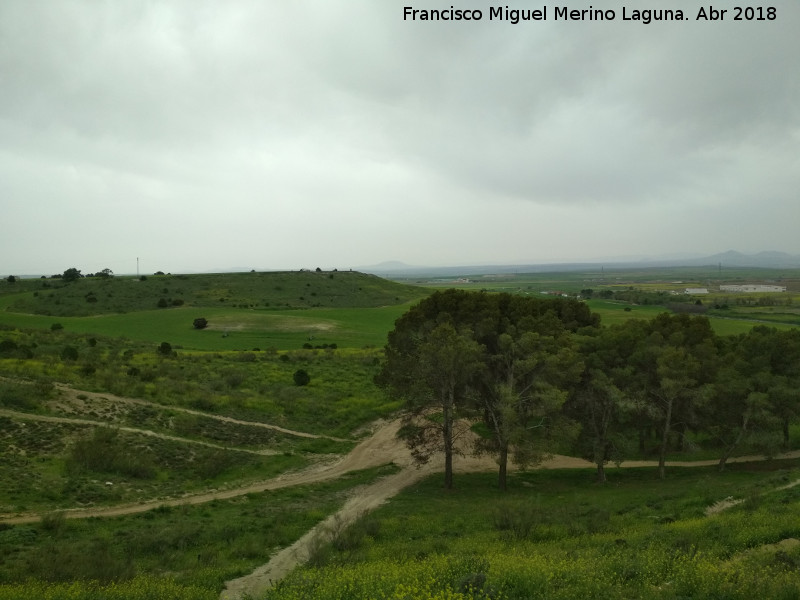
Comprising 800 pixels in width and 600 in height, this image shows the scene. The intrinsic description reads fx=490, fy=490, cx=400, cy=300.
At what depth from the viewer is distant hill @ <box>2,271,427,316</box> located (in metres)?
95.4

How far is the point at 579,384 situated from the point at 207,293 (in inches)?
3948

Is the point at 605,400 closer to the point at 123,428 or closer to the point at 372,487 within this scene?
the point at 372,487

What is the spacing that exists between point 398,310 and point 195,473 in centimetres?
8546

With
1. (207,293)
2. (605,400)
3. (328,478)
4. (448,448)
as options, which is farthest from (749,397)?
(207,293)

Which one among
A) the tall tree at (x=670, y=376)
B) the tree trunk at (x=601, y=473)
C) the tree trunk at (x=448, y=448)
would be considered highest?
the tall tree at (x=670, y=376)

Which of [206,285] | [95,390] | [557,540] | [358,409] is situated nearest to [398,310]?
[206,285]

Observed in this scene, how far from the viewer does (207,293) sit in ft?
369

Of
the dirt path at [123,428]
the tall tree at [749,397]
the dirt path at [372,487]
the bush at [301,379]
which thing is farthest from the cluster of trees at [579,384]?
the bush at [301,379]

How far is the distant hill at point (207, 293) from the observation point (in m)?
95.4

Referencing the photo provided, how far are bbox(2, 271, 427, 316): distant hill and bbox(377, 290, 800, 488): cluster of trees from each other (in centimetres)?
8104

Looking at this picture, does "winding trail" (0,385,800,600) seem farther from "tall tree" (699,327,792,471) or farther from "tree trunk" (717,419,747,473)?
"tall tree" (699,327,792,471)

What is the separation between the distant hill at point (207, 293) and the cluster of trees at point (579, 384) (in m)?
81.0

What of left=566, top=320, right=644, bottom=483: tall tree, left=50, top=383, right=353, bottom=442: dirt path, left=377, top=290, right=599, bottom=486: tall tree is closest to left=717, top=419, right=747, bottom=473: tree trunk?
left=566, top=320, right=644, bottom=483: tall tree

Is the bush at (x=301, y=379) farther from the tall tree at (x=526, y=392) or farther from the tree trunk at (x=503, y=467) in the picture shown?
the tree trunk at (x=503, y=467)
